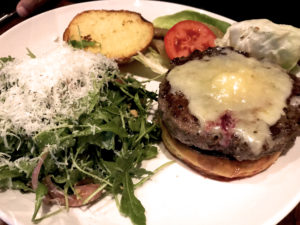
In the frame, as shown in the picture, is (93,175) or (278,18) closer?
(93,175)

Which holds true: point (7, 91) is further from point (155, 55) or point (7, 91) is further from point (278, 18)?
point (278, 18)

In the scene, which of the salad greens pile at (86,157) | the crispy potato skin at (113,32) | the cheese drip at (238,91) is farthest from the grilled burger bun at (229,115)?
the crispy potato skin at (113,32)

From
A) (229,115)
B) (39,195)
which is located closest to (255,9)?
(229,115)

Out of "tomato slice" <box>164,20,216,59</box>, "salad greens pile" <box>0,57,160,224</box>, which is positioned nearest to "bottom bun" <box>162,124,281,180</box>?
"salad greens pile" <box>0,57,160,224</box>

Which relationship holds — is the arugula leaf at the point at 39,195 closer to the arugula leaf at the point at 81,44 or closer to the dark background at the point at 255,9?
the arugula leaf at the point at 81,44

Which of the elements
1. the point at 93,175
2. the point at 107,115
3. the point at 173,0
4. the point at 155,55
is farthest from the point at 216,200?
the point at 173,0

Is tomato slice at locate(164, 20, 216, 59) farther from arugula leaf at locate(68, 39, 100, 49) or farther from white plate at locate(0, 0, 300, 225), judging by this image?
white plate at locate(0, 0, 300, 225)

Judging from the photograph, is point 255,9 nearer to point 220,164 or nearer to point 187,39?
point 187,39
